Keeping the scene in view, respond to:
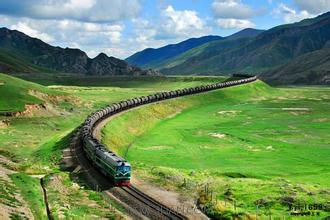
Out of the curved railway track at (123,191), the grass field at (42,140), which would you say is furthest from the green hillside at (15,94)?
the curved railway track at (123,191)

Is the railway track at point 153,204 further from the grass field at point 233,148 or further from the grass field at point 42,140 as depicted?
the grass field at point 42,140

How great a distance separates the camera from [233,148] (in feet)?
274

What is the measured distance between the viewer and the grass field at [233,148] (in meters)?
46.0

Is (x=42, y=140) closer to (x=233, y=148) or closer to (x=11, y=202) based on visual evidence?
(x=233, y=148)

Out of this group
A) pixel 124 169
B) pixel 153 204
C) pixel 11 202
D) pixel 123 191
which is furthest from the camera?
pixel 124 169

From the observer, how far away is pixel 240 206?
42.7 m

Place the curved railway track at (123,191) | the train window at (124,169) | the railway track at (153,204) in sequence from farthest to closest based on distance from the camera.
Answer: the train window at (124,169)
the curved railway track at (123,191)
the railway track at (153,204)

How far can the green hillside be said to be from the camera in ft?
344

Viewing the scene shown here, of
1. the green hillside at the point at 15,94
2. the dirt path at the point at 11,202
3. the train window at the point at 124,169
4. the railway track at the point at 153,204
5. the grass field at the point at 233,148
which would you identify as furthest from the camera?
the green hillside at the point at 15,94

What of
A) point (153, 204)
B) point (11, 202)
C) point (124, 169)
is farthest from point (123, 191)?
point (11, 202)

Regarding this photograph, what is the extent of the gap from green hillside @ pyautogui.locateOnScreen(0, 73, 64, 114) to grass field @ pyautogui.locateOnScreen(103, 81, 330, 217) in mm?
24073

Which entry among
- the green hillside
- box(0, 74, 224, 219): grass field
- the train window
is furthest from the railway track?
the green hillside

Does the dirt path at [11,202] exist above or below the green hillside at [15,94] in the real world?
below

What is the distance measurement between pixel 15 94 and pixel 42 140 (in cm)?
3170
